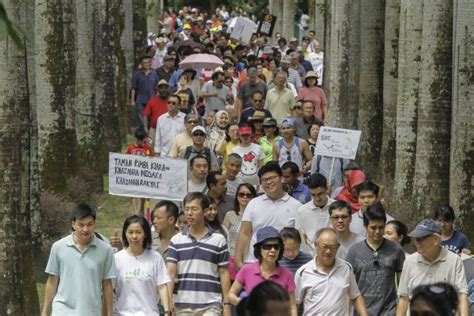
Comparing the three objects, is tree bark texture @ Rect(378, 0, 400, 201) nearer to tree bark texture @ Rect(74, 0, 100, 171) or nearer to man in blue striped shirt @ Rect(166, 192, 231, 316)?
tree bark texture @ Rect(74, 0, 100, 171)

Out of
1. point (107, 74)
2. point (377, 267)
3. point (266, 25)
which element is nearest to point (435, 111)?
point (377, 267)

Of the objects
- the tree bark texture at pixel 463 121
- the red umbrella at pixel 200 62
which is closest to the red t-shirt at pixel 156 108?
the tree bark texture at pixel 463 121

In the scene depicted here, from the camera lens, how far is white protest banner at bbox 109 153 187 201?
1628 cm

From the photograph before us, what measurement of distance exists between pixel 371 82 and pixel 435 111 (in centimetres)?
716

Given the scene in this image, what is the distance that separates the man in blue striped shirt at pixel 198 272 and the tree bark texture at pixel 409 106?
27.3ft

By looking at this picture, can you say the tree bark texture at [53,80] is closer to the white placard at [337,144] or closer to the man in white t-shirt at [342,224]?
the white placard at [337,144]

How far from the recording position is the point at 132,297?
503 inches

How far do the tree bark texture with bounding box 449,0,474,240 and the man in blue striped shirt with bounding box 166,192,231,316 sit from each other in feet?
19.5

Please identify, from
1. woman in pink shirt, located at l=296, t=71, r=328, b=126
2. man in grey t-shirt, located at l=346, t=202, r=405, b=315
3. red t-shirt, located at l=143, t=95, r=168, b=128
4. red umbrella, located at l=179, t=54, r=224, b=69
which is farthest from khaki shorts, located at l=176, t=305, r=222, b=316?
red umbrella, located at l=179, t=54, r=224, b=69

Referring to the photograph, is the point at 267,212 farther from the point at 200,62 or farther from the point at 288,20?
the point at 288,20

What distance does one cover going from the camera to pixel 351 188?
16359 millimetres

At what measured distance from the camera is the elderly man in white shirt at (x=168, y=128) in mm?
21969

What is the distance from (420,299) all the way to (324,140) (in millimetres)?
11024

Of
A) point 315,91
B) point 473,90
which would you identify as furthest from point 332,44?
point 473,90
